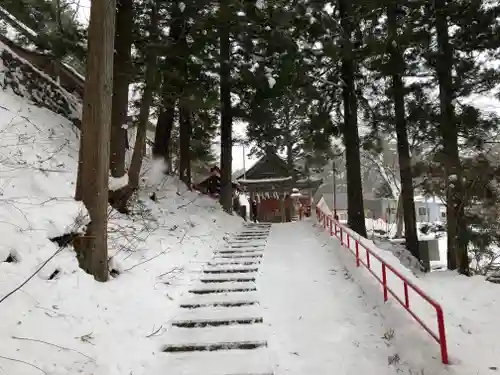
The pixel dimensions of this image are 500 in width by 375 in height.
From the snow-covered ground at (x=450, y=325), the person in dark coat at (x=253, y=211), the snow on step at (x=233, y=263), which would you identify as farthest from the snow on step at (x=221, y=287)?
the person in dark coat at (x=253, y=211)

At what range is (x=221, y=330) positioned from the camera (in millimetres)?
5445

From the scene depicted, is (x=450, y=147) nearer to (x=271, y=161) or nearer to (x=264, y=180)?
(x=264, y=180)

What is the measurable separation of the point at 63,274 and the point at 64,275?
0.02 m

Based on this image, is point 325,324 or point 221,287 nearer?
point 325,324

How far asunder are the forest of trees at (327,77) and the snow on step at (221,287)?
2498 mm

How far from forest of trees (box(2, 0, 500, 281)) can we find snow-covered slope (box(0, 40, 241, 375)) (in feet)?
3.03

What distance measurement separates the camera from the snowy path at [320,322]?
4609 millimetres

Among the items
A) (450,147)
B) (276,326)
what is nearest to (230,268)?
(276,326)

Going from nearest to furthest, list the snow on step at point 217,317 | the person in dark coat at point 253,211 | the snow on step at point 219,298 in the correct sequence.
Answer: the snow on step at point 217,317, the snow on step at point 219,298, the person in dark coat at point 253,211

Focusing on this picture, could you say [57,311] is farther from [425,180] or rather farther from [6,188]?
[425,180]

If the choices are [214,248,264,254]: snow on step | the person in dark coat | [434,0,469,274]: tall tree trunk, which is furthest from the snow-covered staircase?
the person in dark coat

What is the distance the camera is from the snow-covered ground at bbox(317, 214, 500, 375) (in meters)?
4.10

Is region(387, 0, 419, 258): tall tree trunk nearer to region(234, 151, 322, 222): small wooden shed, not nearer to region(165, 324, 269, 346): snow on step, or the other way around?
region(234, 151, 322, 222): small wooden shed

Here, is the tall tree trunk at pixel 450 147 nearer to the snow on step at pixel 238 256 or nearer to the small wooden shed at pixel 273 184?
the snow on step at pixel 238 256
